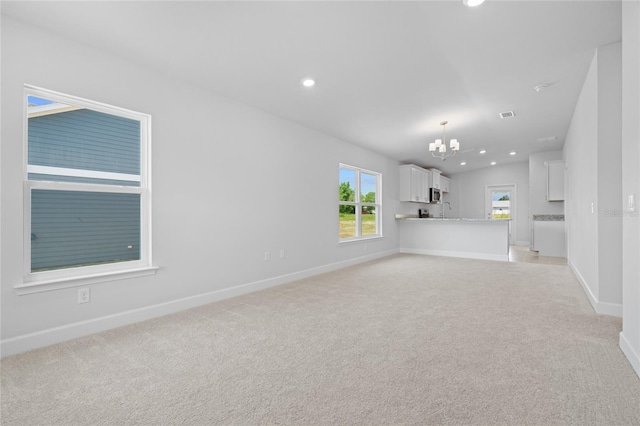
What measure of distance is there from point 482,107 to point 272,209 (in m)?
3.36

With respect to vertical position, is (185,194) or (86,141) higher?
(86,141)

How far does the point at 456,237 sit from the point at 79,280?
7090 mm

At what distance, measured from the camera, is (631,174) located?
6.72 feet

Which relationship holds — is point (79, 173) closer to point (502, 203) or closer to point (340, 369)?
point (340, 369)

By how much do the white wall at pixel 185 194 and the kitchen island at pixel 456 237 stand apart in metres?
3.18

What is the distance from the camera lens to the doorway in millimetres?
9727

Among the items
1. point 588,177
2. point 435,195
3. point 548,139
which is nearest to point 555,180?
point 548,139

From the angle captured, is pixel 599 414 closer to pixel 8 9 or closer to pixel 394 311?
pixel 394 311

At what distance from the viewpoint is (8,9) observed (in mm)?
2188

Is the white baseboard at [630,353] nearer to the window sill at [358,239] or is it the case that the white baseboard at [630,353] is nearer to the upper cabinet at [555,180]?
the window sill at [358,239]

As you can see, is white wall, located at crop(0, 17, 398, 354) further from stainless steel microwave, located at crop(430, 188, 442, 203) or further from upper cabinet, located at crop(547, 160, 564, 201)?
upper cabinet, located at crop(547, 160, 564, 201)

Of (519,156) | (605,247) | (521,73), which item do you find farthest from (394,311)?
(519,156)

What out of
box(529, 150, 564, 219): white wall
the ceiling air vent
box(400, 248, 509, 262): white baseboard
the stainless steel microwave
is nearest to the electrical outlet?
box(400, 248, 509, 262): white baseboard

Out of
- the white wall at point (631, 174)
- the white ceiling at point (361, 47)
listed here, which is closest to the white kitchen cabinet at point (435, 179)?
the white ceiling at point (361, 47)
